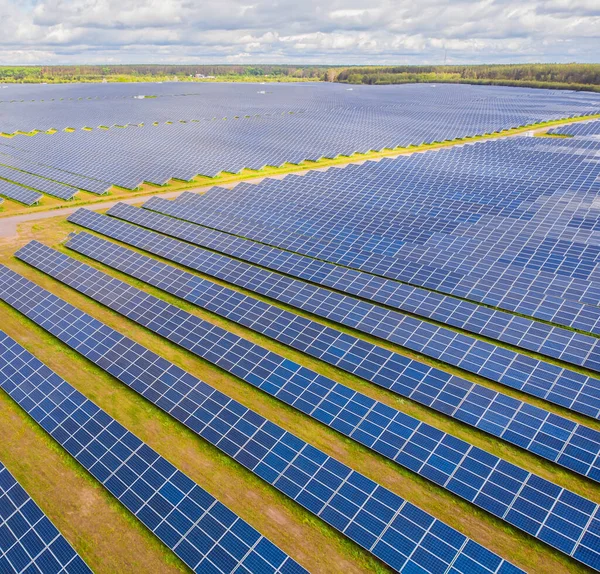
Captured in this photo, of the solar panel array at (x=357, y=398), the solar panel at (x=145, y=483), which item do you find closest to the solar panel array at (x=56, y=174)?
the solar panel array at (x=357, y=398)

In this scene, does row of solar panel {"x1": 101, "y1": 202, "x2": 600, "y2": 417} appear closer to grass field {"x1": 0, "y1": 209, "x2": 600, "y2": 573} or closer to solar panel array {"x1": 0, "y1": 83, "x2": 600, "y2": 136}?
grass field {"x1": 0, "y1": 209, "x2": 600, "y2": 573}

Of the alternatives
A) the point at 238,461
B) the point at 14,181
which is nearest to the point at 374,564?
the point at 238,461

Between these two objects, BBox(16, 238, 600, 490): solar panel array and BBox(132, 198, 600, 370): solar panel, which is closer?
BBox(16, 238, 600, 490): solar panel array

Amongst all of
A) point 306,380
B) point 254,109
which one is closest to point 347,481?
point 306,380

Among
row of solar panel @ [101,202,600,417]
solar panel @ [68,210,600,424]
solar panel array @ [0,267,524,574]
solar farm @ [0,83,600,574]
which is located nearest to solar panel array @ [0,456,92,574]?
solar farm @ [0,83,600,574]

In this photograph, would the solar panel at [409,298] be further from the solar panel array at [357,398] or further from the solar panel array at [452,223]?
the solar panel array at [357,398]

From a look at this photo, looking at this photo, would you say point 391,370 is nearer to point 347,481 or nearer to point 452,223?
point 347,481
